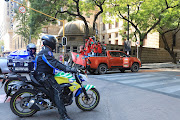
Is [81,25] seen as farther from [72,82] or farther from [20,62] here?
[72,82]

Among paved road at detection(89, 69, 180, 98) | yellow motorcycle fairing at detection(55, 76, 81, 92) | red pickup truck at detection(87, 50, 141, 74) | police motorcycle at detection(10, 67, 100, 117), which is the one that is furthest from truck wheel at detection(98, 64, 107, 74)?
yellow motorcycle fairing at detection(55, 76, 81, 92)

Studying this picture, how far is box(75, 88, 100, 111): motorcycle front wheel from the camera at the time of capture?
437cm

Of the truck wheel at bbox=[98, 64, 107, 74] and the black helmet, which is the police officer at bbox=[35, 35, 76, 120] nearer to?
the black helmet

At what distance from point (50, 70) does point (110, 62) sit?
33.0 ft

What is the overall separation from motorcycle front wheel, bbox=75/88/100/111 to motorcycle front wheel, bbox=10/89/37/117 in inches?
42.6

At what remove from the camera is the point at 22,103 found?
12.8ft

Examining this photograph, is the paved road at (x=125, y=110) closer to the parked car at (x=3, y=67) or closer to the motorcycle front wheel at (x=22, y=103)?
the motorcycle front wheel at (x=22, y=103)

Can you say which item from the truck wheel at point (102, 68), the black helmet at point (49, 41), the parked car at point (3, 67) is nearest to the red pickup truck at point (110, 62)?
the truck wheel at point (102, 68)

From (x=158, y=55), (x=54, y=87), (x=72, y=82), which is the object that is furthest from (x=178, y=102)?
(x=158, y=55)

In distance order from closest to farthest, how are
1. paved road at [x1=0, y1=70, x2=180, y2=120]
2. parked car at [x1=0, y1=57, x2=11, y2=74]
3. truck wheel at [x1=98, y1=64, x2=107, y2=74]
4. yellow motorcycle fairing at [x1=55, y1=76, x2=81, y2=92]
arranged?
yellow motorcycle fairing at [x1=55, y1=76, x2=81, y2=92] → paved road at [x1=0, y1=70, x2=180, y2=120] → parked car at [x1=0, y1=57, x2=11, y2=74] → truck wheel at [x1=98, y1=64, x2=107, y2=74]

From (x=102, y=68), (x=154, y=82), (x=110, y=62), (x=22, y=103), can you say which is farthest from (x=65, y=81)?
(x=110, y=62)

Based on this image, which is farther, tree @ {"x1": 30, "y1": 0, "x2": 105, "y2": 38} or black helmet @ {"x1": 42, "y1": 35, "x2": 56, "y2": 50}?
tree @ {"x1": 30, "y1": 0, "x2": 105, "y2": 38}

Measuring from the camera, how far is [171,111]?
4.59 m

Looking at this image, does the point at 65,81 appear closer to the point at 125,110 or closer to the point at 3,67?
the point at 125,110
